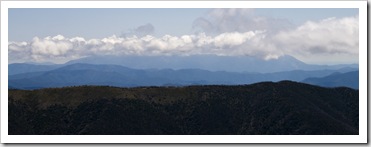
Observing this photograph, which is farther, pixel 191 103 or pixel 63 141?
pixel 191 103

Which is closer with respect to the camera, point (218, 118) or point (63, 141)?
point (63, 141)

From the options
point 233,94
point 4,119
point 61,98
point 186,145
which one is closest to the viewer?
point 186,145

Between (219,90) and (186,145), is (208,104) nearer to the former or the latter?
(219,90)

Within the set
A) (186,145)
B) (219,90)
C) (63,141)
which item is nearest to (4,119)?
(63,141)

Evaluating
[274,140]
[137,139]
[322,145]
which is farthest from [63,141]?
[322,145]

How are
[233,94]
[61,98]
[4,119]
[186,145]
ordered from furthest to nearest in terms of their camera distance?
[233,94] → [61,98] → [4,119] → [186,145]

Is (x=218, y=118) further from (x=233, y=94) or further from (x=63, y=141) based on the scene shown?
(x=63, y=141)
